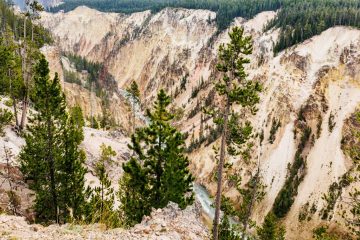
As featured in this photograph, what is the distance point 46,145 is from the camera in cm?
2764

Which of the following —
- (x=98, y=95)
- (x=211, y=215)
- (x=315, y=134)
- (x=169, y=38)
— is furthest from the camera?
(x=169, y=38)

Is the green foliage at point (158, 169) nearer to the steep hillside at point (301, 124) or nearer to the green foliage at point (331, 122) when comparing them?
the steep hillside at point (301, 124)

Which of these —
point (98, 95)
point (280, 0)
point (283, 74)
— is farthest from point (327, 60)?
point (280, 0)

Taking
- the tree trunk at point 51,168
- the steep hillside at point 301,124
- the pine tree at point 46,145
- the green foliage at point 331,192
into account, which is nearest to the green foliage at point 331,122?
the steep hillside at point 301,124

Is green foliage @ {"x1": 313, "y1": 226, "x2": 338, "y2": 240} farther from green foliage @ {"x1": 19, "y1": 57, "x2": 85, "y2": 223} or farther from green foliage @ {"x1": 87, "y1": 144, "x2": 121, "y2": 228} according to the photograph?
green foliage @ {"x1": 19, "y1": 57, "x2": 85, "y2": 223}

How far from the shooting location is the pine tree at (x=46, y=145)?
1054 inches

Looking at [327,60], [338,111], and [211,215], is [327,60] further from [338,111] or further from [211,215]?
[211,215]

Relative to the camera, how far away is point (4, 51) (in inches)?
1631

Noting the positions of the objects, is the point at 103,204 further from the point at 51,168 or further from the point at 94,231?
the point at 94,231

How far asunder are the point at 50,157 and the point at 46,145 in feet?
3.34

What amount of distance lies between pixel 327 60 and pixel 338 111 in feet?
67.0

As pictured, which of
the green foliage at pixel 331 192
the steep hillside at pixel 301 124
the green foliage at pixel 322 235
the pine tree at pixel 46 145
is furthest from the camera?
the steep hillside at pixel 301 124

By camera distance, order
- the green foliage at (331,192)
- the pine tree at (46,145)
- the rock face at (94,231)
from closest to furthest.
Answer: the rock face at (94,231), the pine tree at (46,145), the green foliage at (331,192)

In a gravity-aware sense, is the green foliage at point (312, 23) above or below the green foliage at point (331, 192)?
above
